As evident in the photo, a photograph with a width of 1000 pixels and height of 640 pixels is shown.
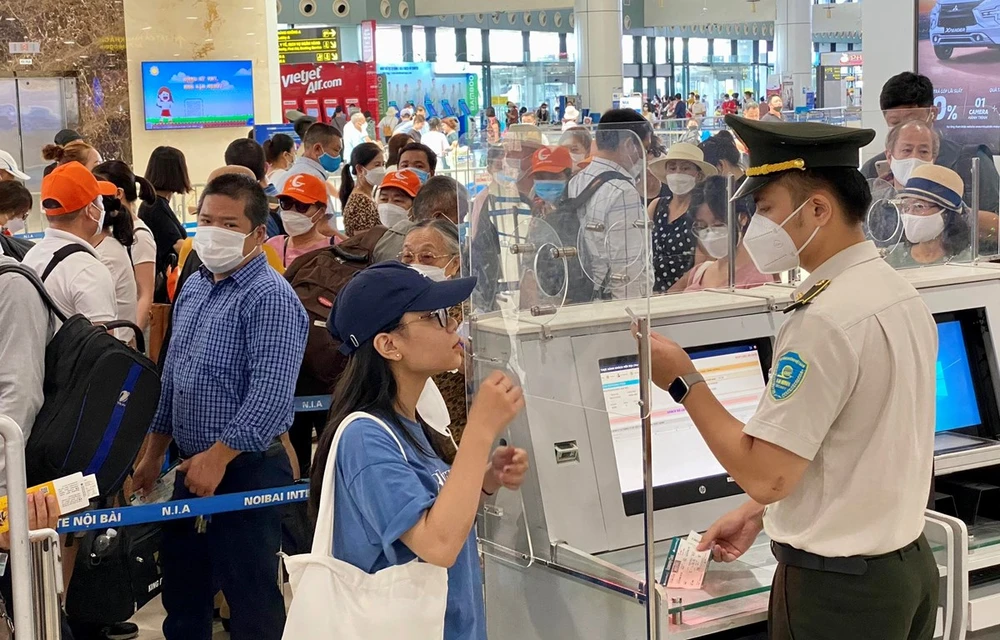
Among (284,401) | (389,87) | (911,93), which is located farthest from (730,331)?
(389,87)

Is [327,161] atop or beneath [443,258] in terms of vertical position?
atop

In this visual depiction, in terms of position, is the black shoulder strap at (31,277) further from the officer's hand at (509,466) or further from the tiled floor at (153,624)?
the tiled floor at (153,624)

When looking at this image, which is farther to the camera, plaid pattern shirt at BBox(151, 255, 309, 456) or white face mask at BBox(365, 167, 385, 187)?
white face mask at BBox(365, 167, 385, 187)

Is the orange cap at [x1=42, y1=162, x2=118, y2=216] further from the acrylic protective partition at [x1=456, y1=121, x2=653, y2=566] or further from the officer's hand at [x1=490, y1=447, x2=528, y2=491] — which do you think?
→ the officer's hand at [x1=490, y1=447, x2=528, y2=491]

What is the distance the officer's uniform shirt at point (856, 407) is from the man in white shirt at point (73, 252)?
8.92 feet

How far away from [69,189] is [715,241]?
2359mm

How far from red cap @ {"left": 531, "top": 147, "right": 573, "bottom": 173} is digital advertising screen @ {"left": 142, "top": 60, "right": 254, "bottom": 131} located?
10.8 metres

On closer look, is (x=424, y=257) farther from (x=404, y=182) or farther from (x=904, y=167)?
(x=404, y=182)

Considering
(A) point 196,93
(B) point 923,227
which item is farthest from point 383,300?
(A) point 196,93

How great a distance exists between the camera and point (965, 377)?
335cm

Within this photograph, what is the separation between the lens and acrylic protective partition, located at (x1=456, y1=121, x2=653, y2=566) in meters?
2.46

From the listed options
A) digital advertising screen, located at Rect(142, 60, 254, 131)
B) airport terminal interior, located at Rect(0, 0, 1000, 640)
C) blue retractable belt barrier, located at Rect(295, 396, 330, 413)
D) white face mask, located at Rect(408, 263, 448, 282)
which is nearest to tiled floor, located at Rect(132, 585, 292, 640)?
airport terminal interior, located at Rect(0, 0, 1000, 640)

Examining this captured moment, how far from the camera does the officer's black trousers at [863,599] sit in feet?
7.21

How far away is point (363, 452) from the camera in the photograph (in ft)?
6.46
